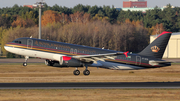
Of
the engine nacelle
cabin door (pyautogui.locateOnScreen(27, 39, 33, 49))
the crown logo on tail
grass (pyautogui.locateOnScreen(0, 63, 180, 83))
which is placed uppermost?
cabin door (pyautogui.locateOnScreen(27, 39, 33, 49))

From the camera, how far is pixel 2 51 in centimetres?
11150

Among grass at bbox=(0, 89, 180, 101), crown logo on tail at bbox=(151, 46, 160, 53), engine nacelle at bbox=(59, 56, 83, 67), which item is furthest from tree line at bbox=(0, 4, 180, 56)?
grass at bbox=(0, 89, 180, 101)

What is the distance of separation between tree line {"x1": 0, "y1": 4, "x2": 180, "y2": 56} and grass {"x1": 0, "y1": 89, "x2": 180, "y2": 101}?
82857mm

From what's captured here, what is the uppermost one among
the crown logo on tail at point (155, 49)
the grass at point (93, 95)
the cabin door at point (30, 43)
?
the cabin door at point (30, 43)

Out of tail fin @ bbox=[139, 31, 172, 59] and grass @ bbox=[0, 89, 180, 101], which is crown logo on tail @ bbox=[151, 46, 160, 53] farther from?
grass @ bbox=[0, 89, 180, 101]

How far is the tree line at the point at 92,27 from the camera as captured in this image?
114062 mm

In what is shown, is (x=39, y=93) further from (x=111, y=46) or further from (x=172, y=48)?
(x=111, y=46)

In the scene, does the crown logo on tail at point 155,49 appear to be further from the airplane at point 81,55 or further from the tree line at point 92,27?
the tree line at point 92,27

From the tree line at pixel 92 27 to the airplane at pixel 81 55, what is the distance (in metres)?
67.1

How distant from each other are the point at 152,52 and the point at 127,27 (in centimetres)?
8679

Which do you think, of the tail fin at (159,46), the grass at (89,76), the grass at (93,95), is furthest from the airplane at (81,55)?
the grass at (93,95)

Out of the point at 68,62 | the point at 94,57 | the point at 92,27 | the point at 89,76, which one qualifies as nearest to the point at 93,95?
the point at 68,62

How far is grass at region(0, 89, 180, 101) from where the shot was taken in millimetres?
24906

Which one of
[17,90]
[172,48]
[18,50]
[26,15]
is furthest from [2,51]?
[17,90]
